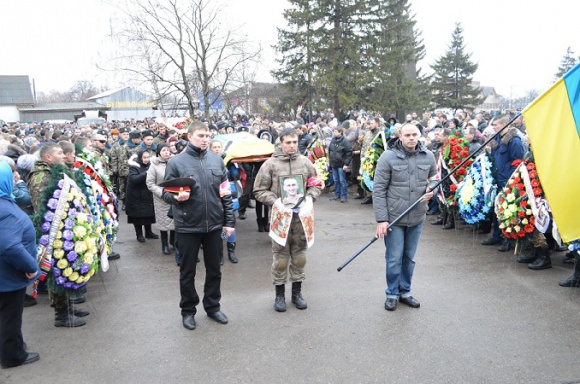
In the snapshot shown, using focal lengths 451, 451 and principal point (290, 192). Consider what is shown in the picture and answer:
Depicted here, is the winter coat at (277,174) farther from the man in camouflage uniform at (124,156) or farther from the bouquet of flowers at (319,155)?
the bouquet of flowers at (319,155)

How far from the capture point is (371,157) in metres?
10.9

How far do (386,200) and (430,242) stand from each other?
10.8 feet

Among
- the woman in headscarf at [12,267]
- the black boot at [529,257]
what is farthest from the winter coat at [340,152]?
the woman in headscarf at [12,267]

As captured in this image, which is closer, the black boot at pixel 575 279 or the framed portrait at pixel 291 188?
the framed portrait at pixel 291 188

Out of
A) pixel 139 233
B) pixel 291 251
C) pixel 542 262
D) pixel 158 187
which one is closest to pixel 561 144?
pixel 291 251

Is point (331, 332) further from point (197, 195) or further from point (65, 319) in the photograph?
point (65, 319)

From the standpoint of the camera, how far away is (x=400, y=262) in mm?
5172

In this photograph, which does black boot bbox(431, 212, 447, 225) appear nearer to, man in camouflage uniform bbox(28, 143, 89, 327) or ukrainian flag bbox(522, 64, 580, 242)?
ukrainian flag bbox(522, 64, 580, 242)

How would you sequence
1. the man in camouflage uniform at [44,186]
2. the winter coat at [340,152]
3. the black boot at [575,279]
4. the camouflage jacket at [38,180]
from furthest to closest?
the winter coat at [340,152], the black boot at [575,279], the camouflage jacket at [38,180], the man in camouflage uniform at [44,186]

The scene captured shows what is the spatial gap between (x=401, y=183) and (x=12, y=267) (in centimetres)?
390

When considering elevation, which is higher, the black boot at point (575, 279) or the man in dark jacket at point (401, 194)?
the man in dark jacket at point (401, 194)

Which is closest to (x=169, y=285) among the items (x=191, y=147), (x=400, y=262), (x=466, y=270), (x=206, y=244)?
(x=206, y=244)

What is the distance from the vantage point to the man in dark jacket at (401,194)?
197 inches

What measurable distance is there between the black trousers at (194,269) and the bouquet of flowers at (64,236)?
1056mm
